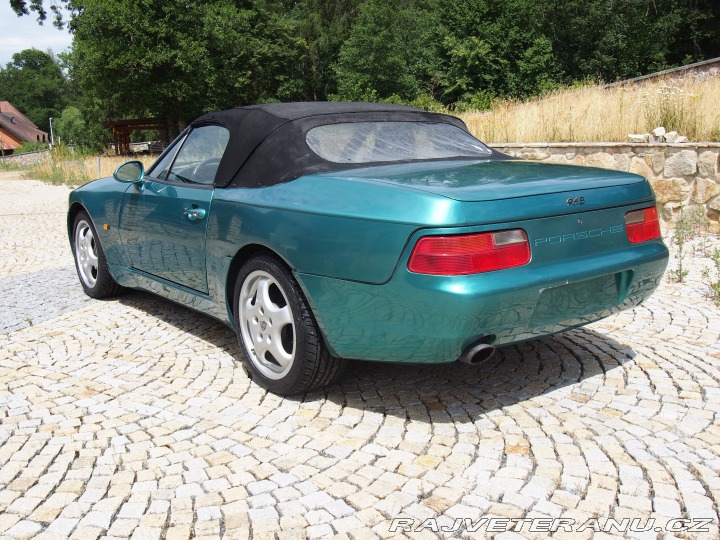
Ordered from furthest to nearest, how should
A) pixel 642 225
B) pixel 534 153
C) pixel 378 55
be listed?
pixel 378 55 → pixel 534 153 → pixel 642 225

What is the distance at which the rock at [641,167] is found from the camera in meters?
8.91

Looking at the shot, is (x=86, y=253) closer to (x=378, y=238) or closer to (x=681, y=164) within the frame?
(x=378, y=238)

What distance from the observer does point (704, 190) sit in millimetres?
8344

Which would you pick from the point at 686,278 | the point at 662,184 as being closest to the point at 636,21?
the point at 662,184

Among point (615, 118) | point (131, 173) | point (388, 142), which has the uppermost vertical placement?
point (615, 118)

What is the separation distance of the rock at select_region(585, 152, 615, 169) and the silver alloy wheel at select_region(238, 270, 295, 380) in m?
6.77

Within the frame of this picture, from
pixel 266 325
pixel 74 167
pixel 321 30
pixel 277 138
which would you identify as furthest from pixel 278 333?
pixel 321 30

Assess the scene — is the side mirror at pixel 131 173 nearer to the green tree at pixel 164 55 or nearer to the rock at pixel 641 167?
the rock at pixel 641 167

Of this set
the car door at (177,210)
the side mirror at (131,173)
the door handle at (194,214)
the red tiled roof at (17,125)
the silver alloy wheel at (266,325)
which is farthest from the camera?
the red tiled roof at (17,125)

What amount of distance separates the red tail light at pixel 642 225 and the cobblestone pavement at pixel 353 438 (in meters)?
0.82

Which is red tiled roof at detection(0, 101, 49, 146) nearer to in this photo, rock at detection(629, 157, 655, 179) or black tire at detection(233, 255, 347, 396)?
rock at detection(629, 157, 655, 179)

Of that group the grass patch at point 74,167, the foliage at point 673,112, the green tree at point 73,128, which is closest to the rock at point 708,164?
the foliage at point 673,112

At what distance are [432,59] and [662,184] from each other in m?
33.2

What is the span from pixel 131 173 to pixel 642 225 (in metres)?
3.40
